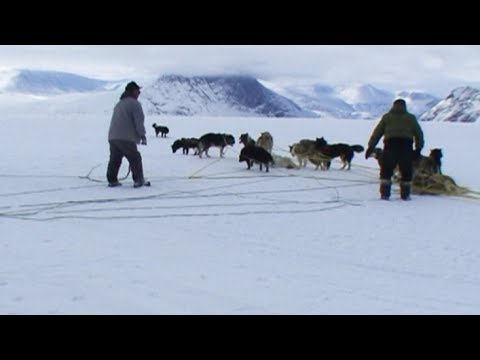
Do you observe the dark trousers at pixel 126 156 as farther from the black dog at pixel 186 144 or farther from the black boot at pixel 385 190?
the black dog at pixel 186 144

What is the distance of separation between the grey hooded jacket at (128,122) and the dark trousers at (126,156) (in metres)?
0.09

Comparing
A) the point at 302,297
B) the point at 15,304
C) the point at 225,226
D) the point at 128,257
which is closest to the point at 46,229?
the point at 128,257

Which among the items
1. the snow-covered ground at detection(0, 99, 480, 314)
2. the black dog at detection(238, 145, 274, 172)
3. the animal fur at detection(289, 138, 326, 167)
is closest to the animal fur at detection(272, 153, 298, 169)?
the animal fur at detection(289, 138, 326, 167)

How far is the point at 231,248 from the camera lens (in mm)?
4879

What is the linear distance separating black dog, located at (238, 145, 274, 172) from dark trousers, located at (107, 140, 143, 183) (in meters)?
2.81

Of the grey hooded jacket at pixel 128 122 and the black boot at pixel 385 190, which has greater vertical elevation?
the grey hooded jacket at pixel 128 122

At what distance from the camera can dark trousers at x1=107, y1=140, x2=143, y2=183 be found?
8328mm

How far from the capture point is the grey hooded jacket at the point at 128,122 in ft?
27.4

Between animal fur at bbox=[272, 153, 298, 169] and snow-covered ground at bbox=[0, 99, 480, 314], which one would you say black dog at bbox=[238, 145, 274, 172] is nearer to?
animal fur at bbox=[272, 153, 298, 169]

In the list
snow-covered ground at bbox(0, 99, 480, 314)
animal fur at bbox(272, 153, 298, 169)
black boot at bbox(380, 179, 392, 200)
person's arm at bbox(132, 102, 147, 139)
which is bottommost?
snow-covered ground at bbox(0, 99, 480, 314)

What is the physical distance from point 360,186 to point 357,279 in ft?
16.8

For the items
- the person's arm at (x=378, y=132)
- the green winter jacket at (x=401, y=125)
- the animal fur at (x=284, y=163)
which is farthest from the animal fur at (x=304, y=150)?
the green winter jacket at (x=401, y=125)

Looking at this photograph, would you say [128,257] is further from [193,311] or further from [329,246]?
[329,246]

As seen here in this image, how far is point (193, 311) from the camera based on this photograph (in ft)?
10.8
